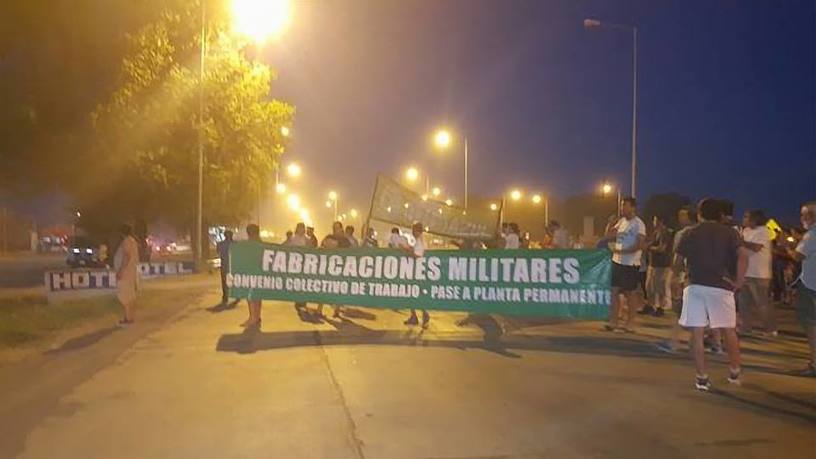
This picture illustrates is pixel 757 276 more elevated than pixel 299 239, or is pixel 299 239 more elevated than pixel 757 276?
pixel 299 239

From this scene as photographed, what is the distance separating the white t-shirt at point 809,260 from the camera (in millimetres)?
9898

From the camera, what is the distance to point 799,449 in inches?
270

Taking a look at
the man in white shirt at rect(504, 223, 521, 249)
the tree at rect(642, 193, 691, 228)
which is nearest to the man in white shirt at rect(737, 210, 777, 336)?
the man in white shirt at rect(504, 223, 521, 249)

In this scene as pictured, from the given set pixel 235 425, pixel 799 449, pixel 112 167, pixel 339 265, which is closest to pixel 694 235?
pixel 799 449

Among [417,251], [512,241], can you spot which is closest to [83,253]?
[512,241]

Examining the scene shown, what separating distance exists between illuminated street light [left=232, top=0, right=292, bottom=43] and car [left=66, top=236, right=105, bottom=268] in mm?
19024

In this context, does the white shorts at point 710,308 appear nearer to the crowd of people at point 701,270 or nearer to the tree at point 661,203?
the crowd of people at point 701,270

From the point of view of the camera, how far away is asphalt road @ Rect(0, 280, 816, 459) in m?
7.04

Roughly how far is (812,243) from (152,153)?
15.5 metres

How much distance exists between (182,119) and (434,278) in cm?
1079

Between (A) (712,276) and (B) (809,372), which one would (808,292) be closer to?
(B) (809,372)

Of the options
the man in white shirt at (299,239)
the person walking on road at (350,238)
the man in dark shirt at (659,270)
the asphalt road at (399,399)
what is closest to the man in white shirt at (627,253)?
the asphalt road at (399,399)

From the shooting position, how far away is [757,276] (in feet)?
42.3

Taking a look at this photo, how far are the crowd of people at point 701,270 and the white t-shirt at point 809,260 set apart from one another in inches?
0.4
